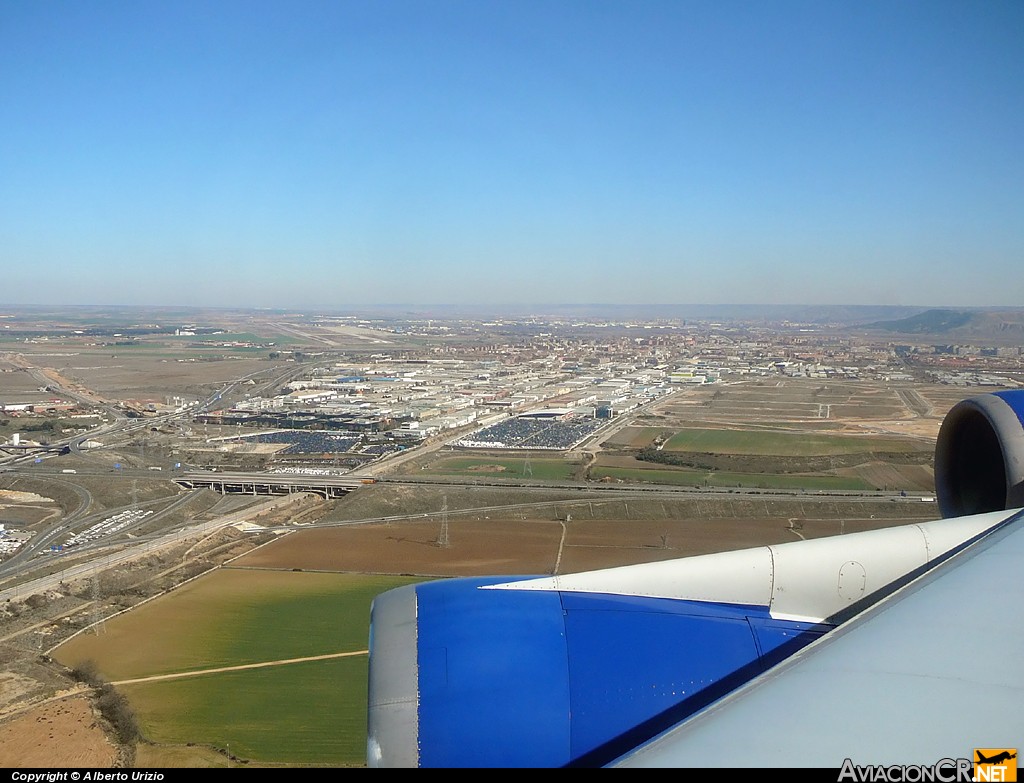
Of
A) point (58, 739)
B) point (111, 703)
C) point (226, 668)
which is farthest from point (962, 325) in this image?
point (58, 739)

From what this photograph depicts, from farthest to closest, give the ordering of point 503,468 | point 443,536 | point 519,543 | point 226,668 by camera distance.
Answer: point 503,468, point 443,536, point 519,543, point 226,668

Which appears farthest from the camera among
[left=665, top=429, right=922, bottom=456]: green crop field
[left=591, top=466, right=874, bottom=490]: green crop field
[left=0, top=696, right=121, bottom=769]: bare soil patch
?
[left=665, top=429, right=922, bottom=456]: green crop field

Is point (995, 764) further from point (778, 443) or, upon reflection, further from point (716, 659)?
point (778, 443)

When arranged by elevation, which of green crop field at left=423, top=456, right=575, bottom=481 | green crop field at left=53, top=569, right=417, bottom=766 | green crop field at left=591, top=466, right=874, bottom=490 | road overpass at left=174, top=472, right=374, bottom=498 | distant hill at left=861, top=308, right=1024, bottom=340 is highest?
distant hill at left=861, top=308, right=1024, bottom=340

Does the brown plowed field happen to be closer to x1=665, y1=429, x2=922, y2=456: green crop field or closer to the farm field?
the farm field

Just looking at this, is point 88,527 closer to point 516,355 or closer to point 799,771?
point 799,771

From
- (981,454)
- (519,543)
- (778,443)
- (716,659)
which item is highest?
(981,454)

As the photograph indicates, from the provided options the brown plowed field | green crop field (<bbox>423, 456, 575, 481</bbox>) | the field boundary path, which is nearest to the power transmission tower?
the brown plowed field
